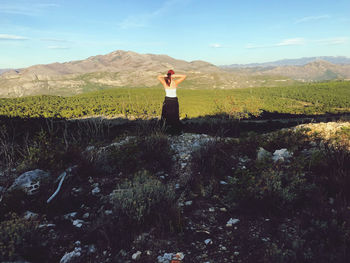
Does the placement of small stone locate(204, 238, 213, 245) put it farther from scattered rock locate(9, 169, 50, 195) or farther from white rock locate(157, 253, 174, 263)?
scattered rock locate(9, 169, 50, 195)

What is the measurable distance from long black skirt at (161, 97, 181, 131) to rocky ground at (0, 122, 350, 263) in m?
4.66

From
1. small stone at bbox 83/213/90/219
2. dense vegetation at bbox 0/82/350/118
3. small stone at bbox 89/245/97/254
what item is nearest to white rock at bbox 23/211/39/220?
small stone at bbox 83/213/90/219

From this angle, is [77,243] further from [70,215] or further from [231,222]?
[231,222]

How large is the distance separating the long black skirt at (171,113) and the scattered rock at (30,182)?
5421 mm

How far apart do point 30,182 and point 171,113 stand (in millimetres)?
5927

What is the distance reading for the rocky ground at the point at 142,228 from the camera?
2.80 meters

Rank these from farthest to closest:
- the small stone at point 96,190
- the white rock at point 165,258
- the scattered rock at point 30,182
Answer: the small stone at point 96,190
the scattered rock at point 30,182
the white rock at point 165,258

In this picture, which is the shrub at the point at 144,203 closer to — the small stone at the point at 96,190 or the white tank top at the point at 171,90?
the small stone at the point at 96,190

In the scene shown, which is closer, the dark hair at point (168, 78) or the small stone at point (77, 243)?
the small stone at point (77, 243)

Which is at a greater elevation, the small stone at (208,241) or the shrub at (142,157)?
the shrub at (142,157)

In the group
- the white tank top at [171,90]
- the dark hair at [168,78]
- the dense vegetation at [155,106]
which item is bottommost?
the dense vegetation at [155,106]

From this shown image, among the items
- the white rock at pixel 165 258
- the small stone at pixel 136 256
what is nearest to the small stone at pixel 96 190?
the small stone at pixel 136 256

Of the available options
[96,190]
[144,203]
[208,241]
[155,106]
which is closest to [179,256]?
[208,241]

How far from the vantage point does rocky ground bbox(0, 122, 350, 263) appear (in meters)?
2.80
